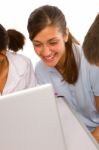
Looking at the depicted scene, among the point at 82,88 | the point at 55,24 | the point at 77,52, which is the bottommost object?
the point at 82,88

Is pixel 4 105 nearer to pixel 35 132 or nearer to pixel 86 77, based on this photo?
pixel 35 132

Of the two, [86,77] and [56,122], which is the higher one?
[56,122]

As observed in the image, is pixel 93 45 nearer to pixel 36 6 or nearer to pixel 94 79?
pixel 94 79

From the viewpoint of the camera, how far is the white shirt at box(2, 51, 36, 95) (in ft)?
3.26

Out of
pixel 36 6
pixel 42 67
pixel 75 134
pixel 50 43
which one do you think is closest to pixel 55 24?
pixel 50 43

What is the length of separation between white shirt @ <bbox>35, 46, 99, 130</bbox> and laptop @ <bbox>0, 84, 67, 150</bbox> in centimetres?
44

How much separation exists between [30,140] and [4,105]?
99 millimetres

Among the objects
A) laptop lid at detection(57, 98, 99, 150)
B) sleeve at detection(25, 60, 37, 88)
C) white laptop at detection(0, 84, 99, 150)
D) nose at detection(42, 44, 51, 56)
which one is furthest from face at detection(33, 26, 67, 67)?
white laptop at detection(0, 84, 99, 150)

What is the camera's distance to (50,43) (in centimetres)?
91

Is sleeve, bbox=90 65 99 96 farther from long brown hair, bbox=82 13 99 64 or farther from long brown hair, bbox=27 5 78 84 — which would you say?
long brown hair, bbox=82 13 99 64

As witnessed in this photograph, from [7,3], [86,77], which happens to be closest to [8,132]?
[86,77]

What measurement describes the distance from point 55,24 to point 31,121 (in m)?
0.49

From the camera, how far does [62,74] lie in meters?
1.04

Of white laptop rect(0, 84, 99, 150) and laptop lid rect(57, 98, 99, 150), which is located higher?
white laptop rect(0, 84, 99, 150)
